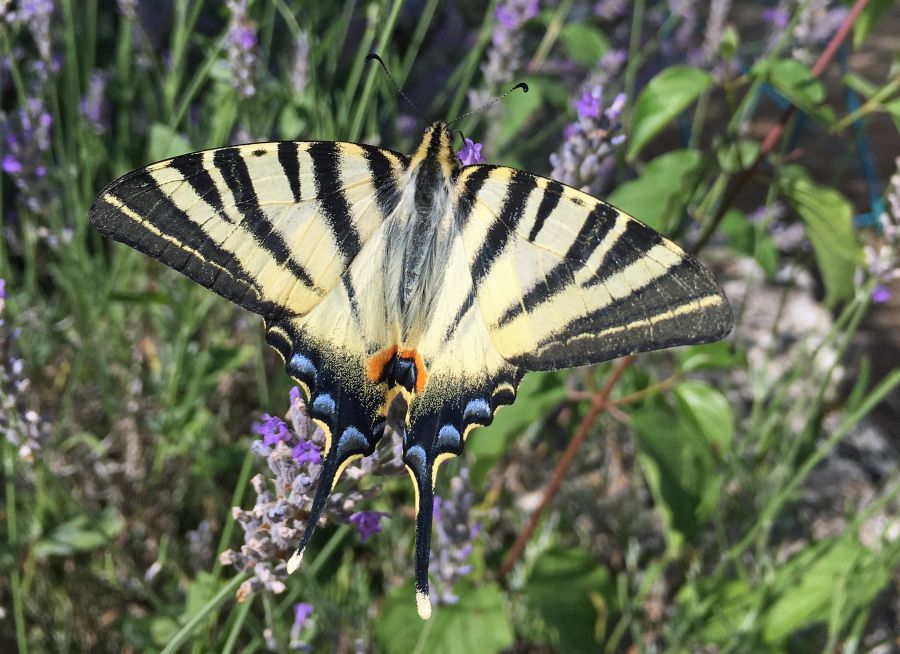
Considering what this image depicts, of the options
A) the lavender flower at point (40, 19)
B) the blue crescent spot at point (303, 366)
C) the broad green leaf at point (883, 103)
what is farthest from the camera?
the lavender flower at point (40, 19)

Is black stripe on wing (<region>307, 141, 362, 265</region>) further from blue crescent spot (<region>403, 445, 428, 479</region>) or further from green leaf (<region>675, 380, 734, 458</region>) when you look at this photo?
green leaf (<region>675, 380, 734, 458</region>)

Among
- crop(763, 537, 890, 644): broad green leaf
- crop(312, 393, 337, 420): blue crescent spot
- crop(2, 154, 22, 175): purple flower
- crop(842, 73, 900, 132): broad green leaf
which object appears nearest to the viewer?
crop(312, 393, 337, 420): blue crescent spot

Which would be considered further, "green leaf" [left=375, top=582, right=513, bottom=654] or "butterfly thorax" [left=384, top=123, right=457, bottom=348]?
"green leaf" [left=375, top=582, right=513, bottom=654]

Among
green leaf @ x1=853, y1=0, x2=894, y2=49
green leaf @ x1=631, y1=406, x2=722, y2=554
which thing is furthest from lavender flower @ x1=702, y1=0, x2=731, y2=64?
green leaf @ x1=631, y1=406, x2=722, y2=554

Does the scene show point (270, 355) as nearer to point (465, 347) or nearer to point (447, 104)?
point (465, 347)

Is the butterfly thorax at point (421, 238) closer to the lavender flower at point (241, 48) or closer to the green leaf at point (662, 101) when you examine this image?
the green leaf at point (662, 101)

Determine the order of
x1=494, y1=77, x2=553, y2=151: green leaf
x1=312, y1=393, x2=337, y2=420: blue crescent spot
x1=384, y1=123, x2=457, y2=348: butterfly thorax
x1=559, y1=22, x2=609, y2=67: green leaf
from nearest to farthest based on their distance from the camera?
x1=312, y1=393, x2=337, y2=420: blue crescent spot < x1=384, y1=123, x2=457, y2=348: butterfly thorax < x1=559, y1=22, x2=609, y2=67: green leaf < x1=494, y1=77, x2=553, y2=151: green leaf

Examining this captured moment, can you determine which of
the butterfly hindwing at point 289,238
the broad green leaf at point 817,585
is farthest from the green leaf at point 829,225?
the butterfly hindwing at point 289,238

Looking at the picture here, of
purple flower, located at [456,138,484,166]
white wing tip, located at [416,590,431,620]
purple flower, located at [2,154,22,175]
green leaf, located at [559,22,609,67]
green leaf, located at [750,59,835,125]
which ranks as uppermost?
green leaf, located at [750,59,835,125]
